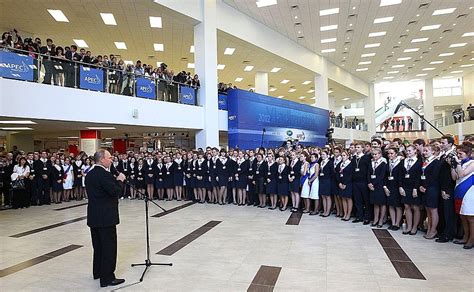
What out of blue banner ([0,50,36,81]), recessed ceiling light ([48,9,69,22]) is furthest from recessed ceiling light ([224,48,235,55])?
blue banner ([0,50,36,81])

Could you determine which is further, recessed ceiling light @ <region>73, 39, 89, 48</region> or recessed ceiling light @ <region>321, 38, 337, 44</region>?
recessed ceiling light @ <region>321, 38, 337, 44</region>

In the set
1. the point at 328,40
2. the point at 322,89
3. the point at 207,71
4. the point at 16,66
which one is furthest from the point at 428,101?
the point at 16,66

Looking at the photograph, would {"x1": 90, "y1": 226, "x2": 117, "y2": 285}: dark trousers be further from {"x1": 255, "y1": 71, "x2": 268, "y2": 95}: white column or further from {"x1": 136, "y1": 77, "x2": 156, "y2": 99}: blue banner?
{"x1": 255, "y1": 71, "x2": 268, "y2": 95}: white column

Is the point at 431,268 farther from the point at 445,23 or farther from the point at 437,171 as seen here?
the point at 445,23

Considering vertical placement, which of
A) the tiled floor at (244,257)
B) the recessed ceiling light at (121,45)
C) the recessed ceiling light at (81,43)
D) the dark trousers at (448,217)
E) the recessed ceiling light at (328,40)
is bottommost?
the tiled floor at (244,257)

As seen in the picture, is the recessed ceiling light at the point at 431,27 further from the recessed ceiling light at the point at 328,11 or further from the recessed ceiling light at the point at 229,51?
the recessed ceiling light at the point at 229,51

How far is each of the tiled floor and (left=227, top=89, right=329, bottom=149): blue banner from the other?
6.65m

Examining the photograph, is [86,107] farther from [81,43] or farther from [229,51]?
[229,51]

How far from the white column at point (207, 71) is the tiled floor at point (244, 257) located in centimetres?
605

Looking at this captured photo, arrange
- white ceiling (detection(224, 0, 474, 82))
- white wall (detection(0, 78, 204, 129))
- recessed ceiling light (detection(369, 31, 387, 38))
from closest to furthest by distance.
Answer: white wall (detection(0, 78, 204, 129))
white ceiling (detection(224, 0, 474, 82))
recessed ceiling light (detection(369, 31, 387, 38))

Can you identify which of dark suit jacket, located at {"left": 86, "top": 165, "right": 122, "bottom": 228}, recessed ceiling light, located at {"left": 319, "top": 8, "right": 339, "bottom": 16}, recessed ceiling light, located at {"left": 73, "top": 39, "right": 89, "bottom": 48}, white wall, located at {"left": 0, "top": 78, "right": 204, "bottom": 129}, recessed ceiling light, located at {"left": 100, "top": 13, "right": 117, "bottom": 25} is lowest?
dark suit jacket, located at {"left": 86, "top": 165, "right": 122, "bottom": 228}

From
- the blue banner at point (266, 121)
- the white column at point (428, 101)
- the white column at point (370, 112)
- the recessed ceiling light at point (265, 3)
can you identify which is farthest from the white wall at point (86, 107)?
the white column at point (428, 101)

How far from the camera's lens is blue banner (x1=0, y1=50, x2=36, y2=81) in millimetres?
7805

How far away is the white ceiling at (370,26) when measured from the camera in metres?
14.4
